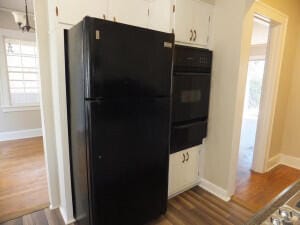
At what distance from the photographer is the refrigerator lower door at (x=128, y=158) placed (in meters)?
1.35


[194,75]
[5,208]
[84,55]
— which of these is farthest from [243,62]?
[5,208]

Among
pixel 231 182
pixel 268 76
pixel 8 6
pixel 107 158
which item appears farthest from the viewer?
pixel 8 6

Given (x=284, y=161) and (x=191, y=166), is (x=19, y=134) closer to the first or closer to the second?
(x=191, y=166)

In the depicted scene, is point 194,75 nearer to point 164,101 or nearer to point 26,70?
point 164,101

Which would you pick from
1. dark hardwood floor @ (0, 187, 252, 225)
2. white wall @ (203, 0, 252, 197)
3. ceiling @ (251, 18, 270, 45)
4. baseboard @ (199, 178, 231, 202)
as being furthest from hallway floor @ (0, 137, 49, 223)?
ceiling @ (251, 18, 270, 45)

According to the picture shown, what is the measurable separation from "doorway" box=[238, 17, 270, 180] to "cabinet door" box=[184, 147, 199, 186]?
3.55 feet

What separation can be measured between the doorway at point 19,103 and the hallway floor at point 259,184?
8.48ft

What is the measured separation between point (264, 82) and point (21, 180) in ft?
11.9

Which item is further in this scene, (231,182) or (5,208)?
(231,182)

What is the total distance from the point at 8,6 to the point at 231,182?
15.9 ft

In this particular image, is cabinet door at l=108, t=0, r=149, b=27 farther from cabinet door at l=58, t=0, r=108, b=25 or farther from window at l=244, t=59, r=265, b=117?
window at l=244, t=59, r=265, b=117

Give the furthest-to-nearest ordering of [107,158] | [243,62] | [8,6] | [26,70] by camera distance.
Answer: [26,70] → [8,6] → [243,62] → [107,158]

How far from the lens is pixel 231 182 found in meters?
2.25

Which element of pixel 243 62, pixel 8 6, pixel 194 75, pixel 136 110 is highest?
pixel 8 6
